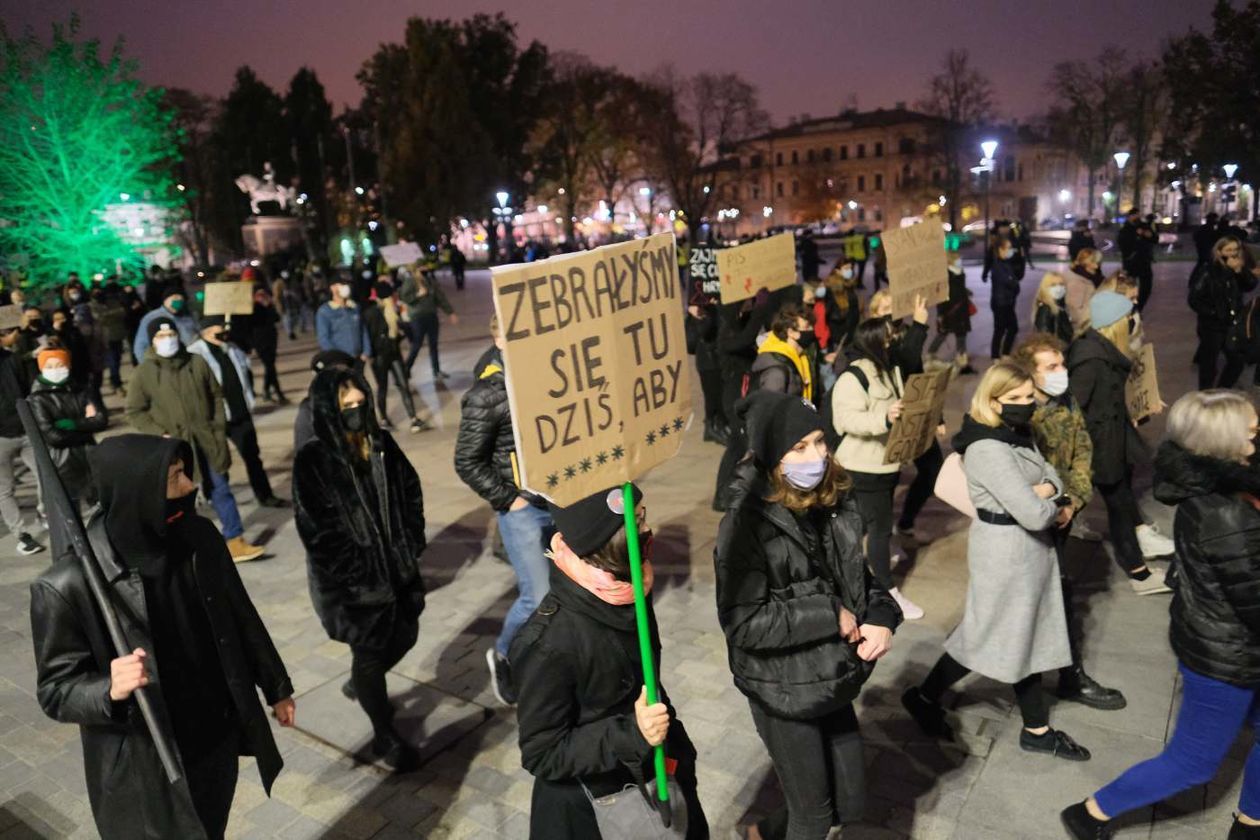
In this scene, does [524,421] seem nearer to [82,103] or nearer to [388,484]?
[388,484]

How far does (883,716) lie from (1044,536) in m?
1.29

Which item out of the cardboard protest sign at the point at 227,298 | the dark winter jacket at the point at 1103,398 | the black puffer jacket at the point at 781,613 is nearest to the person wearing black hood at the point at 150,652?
the black puffer jacket at the point at 781,613

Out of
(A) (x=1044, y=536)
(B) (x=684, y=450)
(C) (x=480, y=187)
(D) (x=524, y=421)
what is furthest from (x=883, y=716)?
(C) (x=480, y=187)

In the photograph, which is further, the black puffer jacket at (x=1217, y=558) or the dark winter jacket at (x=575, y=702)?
the black puffer jacket at (x=1217, y=558)

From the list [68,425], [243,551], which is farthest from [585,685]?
[68,425]

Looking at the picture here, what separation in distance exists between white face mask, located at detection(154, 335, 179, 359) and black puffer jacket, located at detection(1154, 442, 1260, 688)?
6.98 m

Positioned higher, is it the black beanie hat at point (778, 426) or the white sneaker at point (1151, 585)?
the black beanie hat at point (778, 426)

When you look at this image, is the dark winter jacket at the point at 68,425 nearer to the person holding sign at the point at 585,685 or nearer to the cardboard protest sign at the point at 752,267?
the cardboard protest sign at the point at 752,267

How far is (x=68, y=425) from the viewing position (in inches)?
297

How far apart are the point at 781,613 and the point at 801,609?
0.22 feet

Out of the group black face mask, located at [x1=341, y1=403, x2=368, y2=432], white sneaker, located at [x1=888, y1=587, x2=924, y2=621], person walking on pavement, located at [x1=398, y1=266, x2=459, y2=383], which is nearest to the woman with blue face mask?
black face mask, located at [x1=341, y1=403, x2=368, y2=432]

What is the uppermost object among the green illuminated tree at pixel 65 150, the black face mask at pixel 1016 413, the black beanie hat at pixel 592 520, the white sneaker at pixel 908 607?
the green illuminated tree at pixel 65 150

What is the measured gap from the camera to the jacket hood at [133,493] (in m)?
2.60

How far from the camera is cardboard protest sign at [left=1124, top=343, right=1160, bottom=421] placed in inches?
256
